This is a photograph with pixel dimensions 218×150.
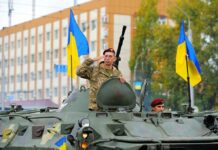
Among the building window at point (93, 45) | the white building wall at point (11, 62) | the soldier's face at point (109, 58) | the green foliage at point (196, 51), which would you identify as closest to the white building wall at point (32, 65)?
the white building wall at point (11, 62)

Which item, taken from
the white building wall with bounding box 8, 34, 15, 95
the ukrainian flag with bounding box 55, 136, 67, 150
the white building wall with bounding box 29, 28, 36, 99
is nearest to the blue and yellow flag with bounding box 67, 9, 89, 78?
the ukrainian flag with bounding box 55, 136, 67, 150

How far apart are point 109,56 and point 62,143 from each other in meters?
1.93

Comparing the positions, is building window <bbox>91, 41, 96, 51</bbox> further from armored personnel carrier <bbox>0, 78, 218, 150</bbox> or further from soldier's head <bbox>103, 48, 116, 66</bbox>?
soldier's head <bbox>103, 48, 116, 66</bbox>

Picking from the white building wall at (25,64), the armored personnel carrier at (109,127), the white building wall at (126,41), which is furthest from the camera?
the white building wall at (25,64)

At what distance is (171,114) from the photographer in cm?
1289

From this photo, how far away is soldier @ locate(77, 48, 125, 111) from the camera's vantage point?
12.6 m

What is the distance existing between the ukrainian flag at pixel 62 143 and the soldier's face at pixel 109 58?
70.6 inches

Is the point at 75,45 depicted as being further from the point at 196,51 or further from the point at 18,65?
the point at 18,65

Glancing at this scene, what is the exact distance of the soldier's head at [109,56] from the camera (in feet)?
40.9

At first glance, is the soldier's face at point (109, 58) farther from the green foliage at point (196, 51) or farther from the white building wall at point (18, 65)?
the white building wall at point (18, 65)

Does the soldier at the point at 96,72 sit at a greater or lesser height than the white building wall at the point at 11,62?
lesser

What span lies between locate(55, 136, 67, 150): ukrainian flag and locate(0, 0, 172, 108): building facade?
50.1 meters

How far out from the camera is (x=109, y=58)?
12.6 metres

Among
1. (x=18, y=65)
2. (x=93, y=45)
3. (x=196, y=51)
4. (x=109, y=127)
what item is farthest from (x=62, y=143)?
(x=18, y=65)
